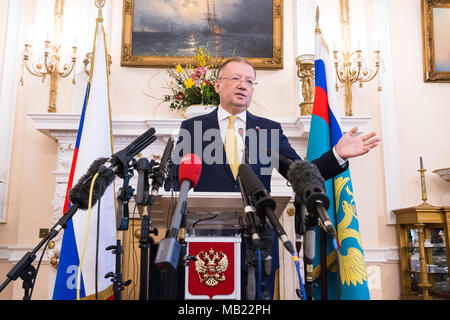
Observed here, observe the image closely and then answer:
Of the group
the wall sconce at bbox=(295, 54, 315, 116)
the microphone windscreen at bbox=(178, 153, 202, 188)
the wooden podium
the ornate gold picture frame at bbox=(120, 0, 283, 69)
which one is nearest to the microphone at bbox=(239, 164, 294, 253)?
the microphone windscreen at bbox=(178, 153, 202, 188)

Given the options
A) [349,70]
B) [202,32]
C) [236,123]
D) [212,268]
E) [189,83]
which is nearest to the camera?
[212,268]

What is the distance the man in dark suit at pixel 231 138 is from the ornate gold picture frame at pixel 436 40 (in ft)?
9.84

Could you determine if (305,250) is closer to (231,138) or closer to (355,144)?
(355,144)

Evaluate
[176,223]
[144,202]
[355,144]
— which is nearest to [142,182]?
[144,202]

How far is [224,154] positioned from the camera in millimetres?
1890

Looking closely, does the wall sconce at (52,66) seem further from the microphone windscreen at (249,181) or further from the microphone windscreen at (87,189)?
the microphone windscreen at (249,181)

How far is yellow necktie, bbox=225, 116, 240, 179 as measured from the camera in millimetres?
1844

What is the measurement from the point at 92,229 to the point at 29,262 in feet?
3.13

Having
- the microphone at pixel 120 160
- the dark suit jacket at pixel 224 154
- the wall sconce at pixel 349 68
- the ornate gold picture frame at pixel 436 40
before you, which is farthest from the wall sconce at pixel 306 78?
the microphone at pixel 120 160

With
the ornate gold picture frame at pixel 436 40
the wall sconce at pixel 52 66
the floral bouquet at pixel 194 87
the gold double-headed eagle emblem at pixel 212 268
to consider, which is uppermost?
the ornate gold picture frame at pixel 436 40

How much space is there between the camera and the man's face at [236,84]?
186cm

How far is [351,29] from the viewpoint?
4145mm

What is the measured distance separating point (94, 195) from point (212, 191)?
647 mm
